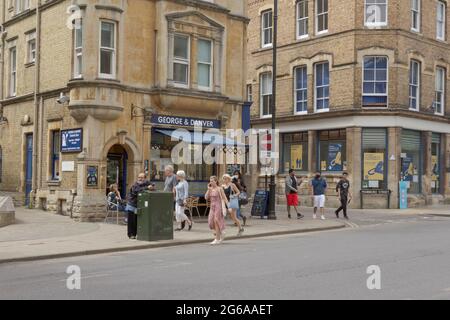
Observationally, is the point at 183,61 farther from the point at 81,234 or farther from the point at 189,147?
the point at 81,234

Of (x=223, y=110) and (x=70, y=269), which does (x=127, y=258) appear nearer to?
(x=70, y=269)

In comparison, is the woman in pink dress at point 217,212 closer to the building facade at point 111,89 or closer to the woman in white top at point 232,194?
the woman in white top at point 232,194

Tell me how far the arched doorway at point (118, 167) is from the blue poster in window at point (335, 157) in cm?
1324

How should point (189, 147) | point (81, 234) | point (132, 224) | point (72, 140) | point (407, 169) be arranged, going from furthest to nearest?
1. point (407, 169)
2. point (189, 147)
3. point (72, 140)
4. point (81, 234)
5. point (132, 224)

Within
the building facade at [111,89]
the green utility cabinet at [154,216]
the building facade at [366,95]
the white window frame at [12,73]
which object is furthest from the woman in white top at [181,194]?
the building facade at [366,95]

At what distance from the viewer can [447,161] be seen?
1331 inches

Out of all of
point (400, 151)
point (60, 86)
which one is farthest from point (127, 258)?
point (400, 151)

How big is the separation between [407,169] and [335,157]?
3728 millimetres

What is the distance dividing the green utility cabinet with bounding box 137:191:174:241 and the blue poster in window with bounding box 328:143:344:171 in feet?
54.9

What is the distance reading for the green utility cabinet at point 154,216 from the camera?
51.6ft

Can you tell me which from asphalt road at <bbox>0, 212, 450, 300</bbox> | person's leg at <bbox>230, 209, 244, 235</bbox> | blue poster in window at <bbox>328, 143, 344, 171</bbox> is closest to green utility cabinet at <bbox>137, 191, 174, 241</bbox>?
asphalt road at <bbox>0, 212, 450, 300</bbox>

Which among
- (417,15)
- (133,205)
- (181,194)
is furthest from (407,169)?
(133,205)

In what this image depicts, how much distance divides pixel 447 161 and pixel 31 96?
2267 centimetres

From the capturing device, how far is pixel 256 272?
10484mm
